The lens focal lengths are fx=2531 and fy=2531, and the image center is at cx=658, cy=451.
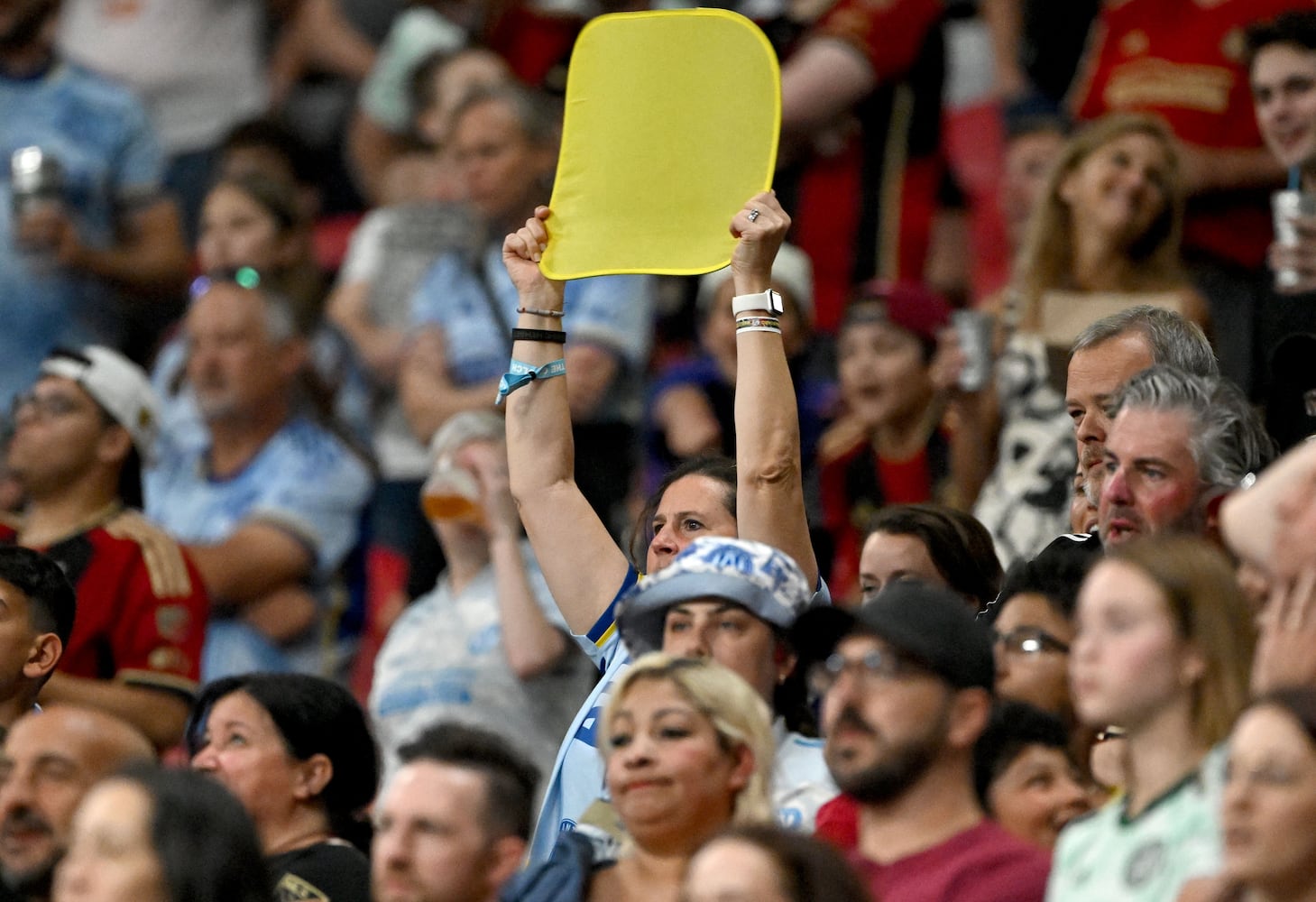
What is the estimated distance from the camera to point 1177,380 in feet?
16.4

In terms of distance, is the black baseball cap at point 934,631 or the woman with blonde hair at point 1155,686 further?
the black baseball cap at point 934,631

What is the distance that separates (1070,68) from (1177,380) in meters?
4.15

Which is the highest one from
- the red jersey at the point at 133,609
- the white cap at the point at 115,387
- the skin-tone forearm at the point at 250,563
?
the white cap at the point at 115,387

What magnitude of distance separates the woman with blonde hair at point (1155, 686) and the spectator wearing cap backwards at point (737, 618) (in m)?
0.94

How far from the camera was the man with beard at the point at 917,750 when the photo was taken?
4.00m

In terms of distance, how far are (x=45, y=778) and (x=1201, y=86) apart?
447cm

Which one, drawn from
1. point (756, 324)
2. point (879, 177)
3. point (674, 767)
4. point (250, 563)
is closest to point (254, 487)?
point (250, 563)

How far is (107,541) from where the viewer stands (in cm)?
692

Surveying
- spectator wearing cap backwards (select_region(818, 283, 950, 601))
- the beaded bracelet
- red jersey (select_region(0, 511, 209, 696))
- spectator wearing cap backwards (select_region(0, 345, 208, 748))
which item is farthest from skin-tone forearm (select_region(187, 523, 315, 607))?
the beaded bracelet

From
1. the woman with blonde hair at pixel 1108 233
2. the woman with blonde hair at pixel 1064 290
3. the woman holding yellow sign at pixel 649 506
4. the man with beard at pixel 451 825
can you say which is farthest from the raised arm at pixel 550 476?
the woman with blonde hair at pixel 1108 233

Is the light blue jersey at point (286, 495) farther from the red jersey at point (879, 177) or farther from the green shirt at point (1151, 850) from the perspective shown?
the green shirt at point (1151, 850)

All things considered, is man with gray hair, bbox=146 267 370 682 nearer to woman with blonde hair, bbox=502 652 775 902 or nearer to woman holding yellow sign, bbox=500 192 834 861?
woman holding yellow sign, bbox=500 192 834 861

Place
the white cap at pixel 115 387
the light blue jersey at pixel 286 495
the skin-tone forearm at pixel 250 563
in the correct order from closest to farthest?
the white cap at pixel 115 387 < the skin-tone forearm at pixel 250 563 < the light blue jersey at pixel 286 495

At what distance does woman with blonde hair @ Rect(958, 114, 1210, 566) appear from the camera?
6750mm
